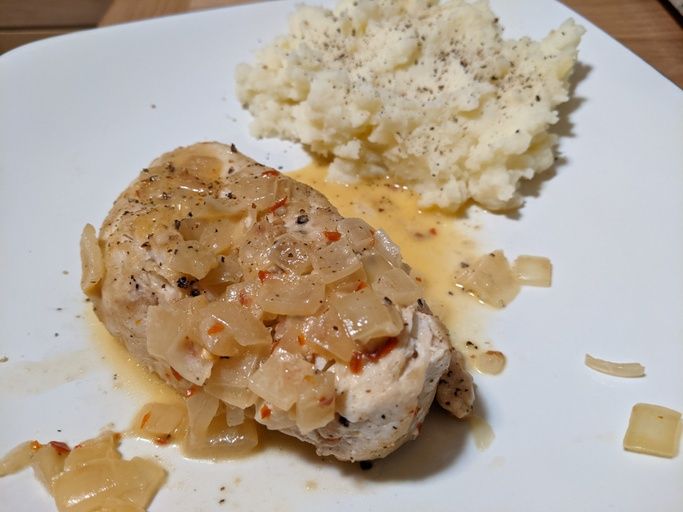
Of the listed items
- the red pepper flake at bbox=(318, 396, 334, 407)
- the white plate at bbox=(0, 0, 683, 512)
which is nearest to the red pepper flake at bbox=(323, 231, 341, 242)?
the red pepper flake at bbox=(318, 396, 334, 407)

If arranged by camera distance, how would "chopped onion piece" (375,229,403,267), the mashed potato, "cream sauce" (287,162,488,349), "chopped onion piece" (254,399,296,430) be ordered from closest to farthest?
"chopped onion piece" (254,399,296,430) → "chopped onion piece" (375,229,403,267) → "cream sauce" (287,162,488,349) → the mashed potato

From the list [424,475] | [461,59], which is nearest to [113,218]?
[424,475]

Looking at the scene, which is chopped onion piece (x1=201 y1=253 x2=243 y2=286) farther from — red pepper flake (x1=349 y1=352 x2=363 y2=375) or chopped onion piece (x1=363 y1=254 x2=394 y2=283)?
red pepper flake (x1=349 y1=352 x2=363 y2=375)

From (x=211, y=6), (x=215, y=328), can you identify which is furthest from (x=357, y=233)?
(x=211, y=6)

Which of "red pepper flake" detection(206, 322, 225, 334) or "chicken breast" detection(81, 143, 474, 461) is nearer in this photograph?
"chicken breast" detection(81, 143, 474, 461)

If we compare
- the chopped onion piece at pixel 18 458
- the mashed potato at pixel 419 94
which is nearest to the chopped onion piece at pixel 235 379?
the chopped onion piece at pixel 18 458

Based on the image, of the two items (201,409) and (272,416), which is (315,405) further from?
(201,409)
